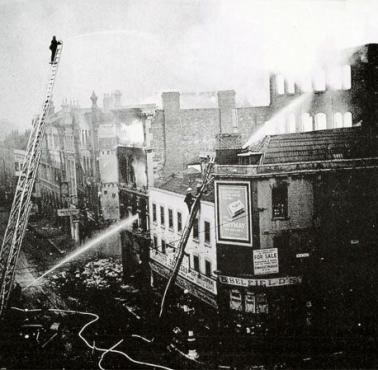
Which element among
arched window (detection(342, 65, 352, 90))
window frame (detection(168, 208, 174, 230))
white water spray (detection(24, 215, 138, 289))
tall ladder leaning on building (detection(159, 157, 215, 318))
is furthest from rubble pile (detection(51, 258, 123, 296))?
arched window (detection(342, 65, 352, 90))

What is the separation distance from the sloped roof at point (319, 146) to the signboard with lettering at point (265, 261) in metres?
3.77

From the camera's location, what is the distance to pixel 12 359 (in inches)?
549

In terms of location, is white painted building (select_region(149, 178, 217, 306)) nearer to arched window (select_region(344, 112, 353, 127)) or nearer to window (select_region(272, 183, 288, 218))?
window (select_region(272, 183, 288, 218))

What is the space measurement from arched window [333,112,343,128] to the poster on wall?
8529 mm

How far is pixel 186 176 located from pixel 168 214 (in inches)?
85.6

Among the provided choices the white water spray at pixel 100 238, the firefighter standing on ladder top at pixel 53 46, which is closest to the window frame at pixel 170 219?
the white water spray at pixel 100 238

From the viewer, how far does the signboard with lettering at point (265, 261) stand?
19.2 meters

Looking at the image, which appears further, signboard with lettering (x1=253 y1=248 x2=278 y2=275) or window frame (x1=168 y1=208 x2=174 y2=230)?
window frame (x1=168 y1=208 x2=174 y2=230)

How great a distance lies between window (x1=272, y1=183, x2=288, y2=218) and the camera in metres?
19.7

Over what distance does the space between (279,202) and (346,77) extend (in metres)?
9.07

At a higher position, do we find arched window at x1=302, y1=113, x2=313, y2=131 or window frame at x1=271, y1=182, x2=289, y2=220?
arched window at x1=302, y1=113, x2=313, y2=131

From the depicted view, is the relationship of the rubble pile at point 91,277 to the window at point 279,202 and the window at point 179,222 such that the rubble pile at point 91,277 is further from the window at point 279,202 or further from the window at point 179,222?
the window at point 279,202

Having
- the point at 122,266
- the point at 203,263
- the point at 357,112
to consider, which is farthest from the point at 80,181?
the point at 357,112

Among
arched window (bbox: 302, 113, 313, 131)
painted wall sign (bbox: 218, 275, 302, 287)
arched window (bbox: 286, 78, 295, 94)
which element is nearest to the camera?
painted wall sign (bbox: 218, 275, 302, 287)
